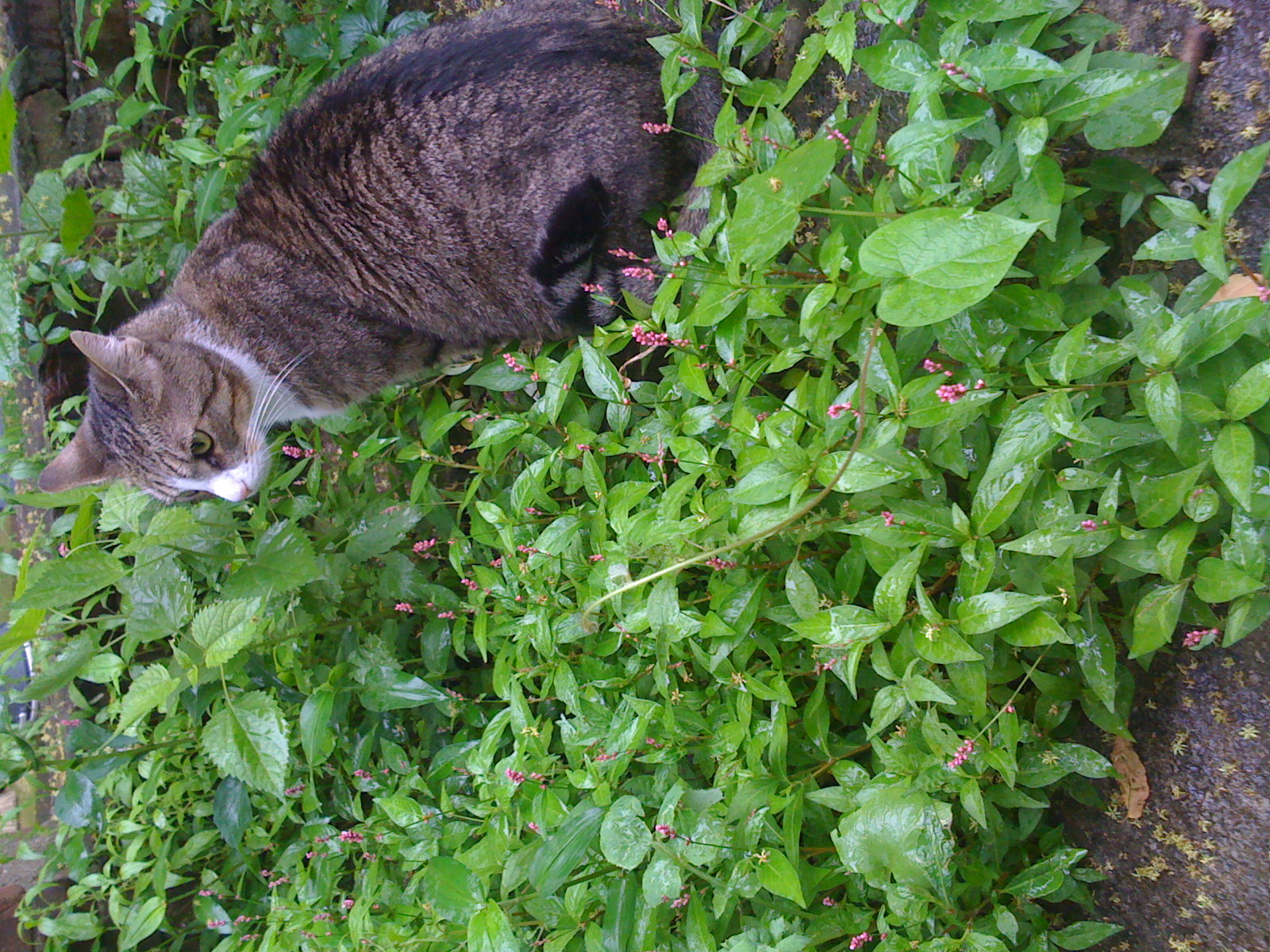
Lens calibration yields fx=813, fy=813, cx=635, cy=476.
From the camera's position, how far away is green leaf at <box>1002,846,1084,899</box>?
4.33 ft

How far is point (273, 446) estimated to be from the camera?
2311 mm

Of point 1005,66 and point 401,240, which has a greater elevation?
point 1005,66

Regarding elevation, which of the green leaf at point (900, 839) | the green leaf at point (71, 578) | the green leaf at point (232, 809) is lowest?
the green leaf at point (232, 809)

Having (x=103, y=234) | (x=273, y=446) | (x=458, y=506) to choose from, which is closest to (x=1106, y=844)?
(x=458, y=506)

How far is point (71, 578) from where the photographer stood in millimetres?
1573

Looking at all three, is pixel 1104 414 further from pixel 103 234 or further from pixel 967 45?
pixel 103 234

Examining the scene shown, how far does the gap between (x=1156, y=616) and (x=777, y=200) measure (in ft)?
2.50

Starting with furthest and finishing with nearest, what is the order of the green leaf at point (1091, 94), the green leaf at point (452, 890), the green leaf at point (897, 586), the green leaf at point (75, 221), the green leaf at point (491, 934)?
the green leaf at point (75, 221) → the green leaf at point (452, 890) → the green leaf at point (491, 934) → the green leaf at point (897, 586) → the green leaf at point (1091, 94)

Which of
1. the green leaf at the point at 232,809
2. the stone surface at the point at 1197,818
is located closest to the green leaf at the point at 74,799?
the green leaf at the point at 232,809

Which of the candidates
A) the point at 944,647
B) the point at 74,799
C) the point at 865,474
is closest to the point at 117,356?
the point at 74,799

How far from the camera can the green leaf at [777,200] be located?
1.05 m

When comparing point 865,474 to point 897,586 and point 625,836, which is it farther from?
point 625,836

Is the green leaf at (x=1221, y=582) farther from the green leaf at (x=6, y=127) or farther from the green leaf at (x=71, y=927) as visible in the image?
the green leaf at (x=71, y=927)

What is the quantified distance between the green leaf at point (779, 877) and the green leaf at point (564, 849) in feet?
1.03
